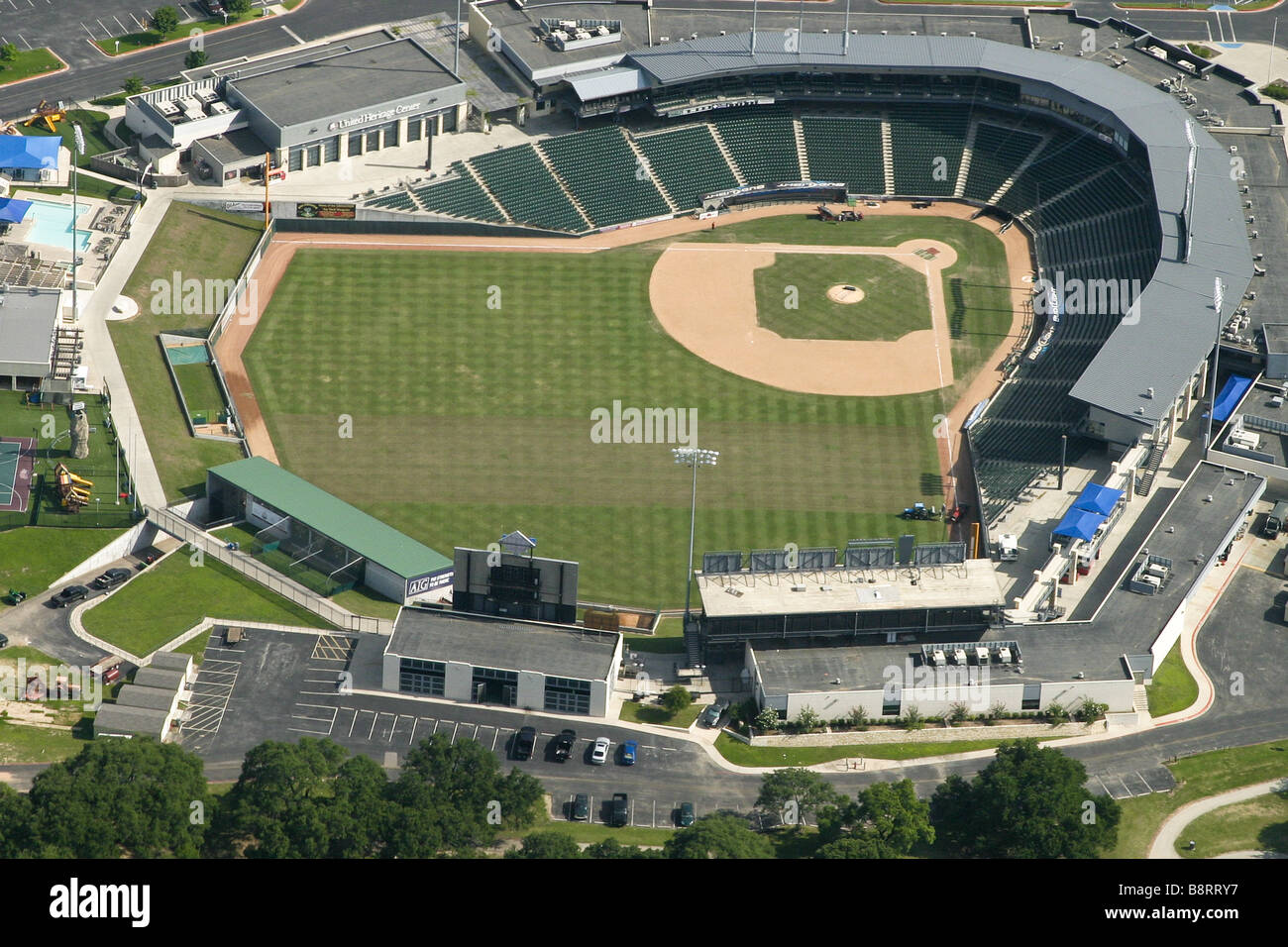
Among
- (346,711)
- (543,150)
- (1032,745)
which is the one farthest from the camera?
(543,150)

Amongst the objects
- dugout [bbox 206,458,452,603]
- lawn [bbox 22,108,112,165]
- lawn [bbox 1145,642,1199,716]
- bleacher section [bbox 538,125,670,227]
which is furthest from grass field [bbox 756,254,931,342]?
lawn [bbox 22,108,112,165]

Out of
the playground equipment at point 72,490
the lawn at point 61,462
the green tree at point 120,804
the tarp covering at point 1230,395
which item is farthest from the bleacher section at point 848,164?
the green tree at point 120,804

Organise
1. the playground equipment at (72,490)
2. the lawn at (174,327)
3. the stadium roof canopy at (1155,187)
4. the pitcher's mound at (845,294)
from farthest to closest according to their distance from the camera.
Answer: the pitcher's mound at (845,294) → the stadium roof canopy at (1155,187) → the lawn at (174,327) → the playground equipment at (72,490)

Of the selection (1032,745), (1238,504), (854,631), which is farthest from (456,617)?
(1238,504)

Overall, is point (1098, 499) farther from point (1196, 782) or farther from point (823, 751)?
point (823, 751)

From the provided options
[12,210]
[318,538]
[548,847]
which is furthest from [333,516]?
[12,210]

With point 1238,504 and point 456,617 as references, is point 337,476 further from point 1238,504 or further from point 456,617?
point 1238,504

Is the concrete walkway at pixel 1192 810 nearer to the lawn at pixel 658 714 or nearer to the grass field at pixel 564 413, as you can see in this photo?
the lawn at pixel 658 714
